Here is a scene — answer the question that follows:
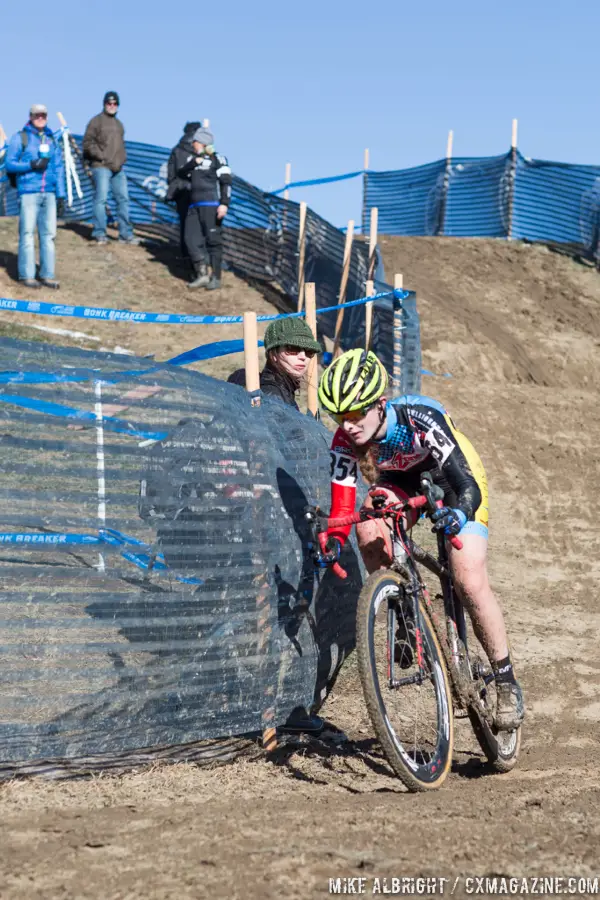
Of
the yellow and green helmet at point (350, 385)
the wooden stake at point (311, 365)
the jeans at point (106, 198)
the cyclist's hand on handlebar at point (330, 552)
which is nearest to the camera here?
the yellow and green helmet at point (350, 385)

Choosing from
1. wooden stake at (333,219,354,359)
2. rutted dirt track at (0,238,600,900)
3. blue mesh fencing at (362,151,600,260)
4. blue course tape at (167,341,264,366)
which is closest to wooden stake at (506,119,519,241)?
blue mesh fencing at (362,151,600,260)

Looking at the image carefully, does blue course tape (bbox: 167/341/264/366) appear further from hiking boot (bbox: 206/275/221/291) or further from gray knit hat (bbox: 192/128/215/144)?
hiking boot (bbox: 206/275/221/291)

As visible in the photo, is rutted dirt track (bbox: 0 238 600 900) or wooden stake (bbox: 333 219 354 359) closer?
rutted dirt track (bbox: 0 238 600 900)

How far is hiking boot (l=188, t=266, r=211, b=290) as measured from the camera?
17.0 meters

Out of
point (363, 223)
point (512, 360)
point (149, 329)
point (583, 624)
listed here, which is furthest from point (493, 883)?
point (363, 223)

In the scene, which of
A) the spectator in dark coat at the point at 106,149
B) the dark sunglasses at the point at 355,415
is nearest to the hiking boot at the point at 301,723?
the dark sunglasses at the point at 355,415

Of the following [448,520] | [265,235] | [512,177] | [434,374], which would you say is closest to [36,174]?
[265,235]

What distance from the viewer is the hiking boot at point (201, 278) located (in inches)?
669

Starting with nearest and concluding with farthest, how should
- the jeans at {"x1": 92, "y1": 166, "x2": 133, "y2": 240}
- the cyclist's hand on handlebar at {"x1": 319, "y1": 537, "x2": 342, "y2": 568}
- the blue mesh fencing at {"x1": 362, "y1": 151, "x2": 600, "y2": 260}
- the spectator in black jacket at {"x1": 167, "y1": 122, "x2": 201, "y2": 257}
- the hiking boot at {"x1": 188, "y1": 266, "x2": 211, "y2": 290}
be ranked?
the cyclist's hand on handlebar at {"x1": 319, "y1": 537, "x2": 342, "y2": 568} < the spectator in black jacket at {"x1": 167, "y1": 122, "x2": 201, "y2": 257} < the jeans at {"x1": 92, "y1": 166, "x2": 133, "y2": 240} < the hiking boot at {"x1": 188, "y1": 266, "x2": 211, "y2": 290} < the blue mesh fencing at {"x1": 362, "y1": 151, "x2": 600, "y2": 260}

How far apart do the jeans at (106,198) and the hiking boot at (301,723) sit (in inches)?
512

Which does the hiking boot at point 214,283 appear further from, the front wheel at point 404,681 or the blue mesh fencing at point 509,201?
the front wheel at point 404,681

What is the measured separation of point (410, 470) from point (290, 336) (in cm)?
149

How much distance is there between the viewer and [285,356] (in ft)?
20.8

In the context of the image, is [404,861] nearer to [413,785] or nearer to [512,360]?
[413,785]
